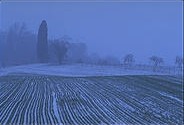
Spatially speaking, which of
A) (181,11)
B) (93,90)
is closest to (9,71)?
(93,90)

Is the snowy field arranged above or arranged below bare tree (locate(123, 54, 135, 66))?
below

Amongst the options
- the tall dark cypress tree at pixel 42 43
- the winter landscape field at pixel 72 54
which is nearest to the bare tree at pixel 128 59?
the winter landscape field at pixel 72 54

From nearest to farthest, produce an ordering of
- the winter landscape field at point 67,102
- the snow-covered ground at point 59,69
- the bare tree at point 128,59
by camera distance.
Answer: the snow-covered ground at point 59,69, the winter landscape field at point 67,102, the bare tree at point 128,59

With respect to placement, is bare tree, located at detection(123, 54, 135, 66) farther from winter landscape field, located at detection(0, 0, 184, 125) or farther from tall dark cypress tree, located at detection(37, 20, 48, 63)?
tall dark cypress tree, located at detection(37, 20, 48, 63)

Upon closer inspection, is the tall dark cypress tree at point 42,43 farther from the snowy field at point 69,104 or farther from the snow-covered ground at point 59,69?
the snowy field at point 69,104

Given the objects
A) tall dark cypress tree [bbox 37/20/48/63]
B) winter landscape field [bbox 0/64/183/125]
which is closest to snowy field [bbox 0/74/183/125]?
winter landscape field [bbox 0/64/183/125]

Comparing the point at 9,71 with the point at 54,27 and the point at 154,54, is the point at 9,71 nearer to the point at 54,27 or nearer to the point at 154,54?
the point at 54,27

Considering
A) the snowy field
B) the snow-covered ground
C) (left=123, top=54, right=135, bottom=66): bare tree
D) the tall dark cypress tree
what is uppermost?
the tall dark cypress tree

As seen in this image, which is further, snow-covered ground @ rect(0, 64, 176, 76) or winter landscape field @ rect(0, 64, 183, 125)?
winter landscape field @ rect(0, 64, 183, 125)
